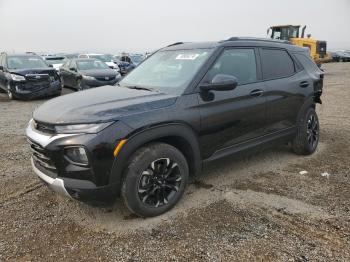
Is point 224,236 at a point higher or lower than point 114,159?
lower

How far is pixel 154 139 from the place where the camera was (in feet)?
10.5

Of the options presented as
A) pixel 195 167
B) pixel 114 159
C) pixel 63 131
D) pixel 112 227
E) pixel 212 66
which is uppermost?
pixel 212 66

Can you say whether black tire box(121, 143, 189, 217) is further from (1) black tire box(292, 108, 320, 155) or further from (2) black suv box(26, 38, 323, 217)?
(1) black tire box(292, 108, 320, 155)

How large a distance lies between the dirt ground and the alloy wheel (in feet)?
0.66

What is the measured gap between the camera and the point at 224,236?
3000 millimetres

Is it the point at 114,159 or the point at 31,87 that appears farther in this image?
the point at 31,87

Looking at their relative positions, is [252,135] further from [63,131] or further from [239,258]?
[63,131]

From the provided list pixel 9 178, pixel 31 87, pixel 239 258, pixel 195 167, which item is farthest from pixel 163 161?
pixel 31 87

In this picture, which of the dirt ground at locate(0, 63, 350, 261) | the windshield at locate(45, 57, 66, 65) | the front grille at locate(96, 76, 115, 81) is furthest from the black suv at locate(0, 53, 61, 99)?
the windshield at locate(45, 57, 66, 65)

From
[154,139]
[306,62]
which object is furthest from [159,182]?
[306,62]

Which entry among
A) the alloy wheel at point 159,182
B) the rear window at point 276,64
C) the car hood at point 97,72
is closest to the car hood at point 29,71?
the car hood at point 97,72

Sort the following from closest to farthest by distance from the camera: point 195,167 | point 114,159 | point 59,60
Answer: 1. point 114,159
2. point 195,167
3. point 59,60

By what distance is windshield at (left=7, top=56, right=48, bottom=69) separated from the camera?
1166 centimetres

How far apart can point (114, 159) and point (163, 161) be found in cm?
56
